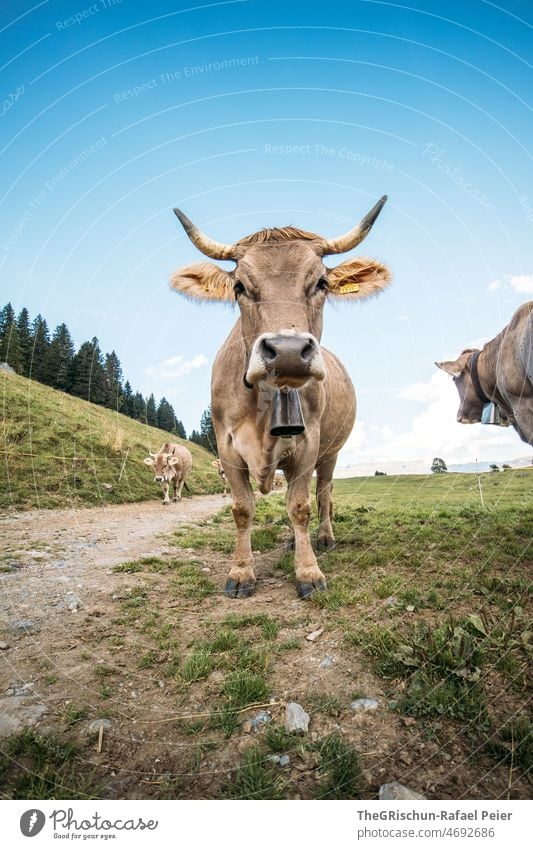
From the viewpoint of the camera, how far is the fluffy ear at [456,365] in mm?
8469

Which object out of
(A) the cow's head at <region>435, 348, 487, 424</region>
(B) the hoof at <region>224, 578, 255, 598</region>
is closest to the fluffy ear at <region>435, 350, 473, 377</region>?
(A) the cow's head at <region>435, 348, 487, 424</region>

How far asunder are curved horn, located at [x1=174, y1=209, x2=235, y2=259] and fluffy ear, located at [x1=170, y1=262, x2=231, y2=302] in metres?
0.48

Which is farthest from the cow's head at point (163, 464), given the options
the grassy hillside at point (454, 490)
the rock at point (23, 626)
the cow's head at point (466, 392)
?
the rock at point (23, 626)

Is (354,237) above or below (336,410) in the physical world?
above

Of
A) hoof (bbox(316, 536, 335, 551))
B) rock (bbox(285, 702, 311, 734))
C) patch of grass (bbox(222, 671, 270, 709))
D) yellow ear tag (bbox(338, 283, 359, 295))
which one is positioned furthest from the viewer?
hoof (bbox(316, 536, 335, 551))

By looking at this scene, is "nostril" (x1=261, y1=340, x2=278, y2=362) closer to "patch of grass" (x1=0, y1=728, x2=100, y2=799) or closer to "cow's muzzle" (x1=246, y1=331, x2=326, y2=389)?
"cow's muzzle" (x1=246, y1=331, x2=326, y2=389)

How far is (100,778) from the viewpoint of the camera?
81.1 inches

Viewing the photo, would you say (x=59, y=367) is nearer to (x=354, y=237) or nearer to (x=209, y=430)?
(x=209, y=430)

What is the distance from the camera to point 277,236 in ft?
15.3

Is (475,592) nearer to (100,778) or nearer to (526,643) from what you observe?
(526,643)

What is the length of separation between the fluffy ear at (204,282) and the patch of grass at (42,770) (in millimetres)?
4695

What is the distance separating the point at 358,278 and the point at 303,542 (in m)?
3.53

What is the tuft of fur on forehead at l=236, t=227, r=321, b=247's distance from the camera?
4664 mm

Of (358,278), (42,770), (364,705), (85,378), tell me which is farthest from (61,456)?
(85,378)
